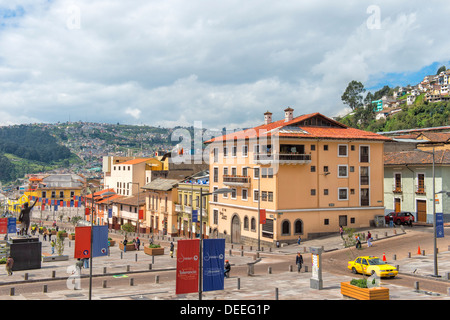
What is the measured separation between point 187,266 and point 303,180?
34695mm

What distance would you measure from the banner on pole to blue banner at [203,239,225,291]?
1.34 ft

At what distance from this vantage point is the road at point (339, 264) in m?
29.3

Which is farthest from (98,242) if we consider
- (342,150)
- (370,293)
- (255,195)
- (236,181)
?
(342,150)

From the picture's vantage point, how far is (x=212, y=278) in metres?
20.8

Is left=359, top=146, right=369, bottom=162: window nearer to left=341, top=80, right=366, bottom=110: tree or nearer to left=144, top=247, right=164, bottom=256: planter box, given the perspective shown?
left=144, top=247, right=164, bottom=256: planter box

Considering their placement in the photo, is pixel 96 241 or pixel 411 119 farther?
pixel 411 119

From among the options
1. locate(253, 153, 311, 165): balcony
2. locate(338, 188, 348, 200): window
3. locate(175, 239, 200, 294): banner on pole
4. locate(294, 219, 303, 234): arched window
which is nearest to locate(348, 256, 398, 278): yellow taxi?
locate(175, 239, 200, 294): banner on pole

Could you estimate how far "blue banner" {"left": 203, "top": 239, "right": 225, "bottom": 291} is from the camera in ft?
A: 68.0

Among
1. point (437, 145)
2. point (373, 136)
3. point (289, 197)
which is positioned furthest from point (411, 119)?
point (289, 197)

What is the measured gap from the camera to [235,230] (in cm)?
5997

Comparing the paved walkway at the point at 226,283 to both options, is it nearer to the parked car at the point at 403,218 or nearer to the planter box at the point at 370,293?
the planter box at the point at 370,293

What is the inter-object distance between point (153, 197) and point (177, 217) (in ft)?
32.0

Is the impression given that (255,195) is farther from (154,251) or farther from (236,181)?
(154,251)

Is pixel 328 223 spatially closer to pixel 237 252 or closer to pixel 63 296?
pixel 237 252
